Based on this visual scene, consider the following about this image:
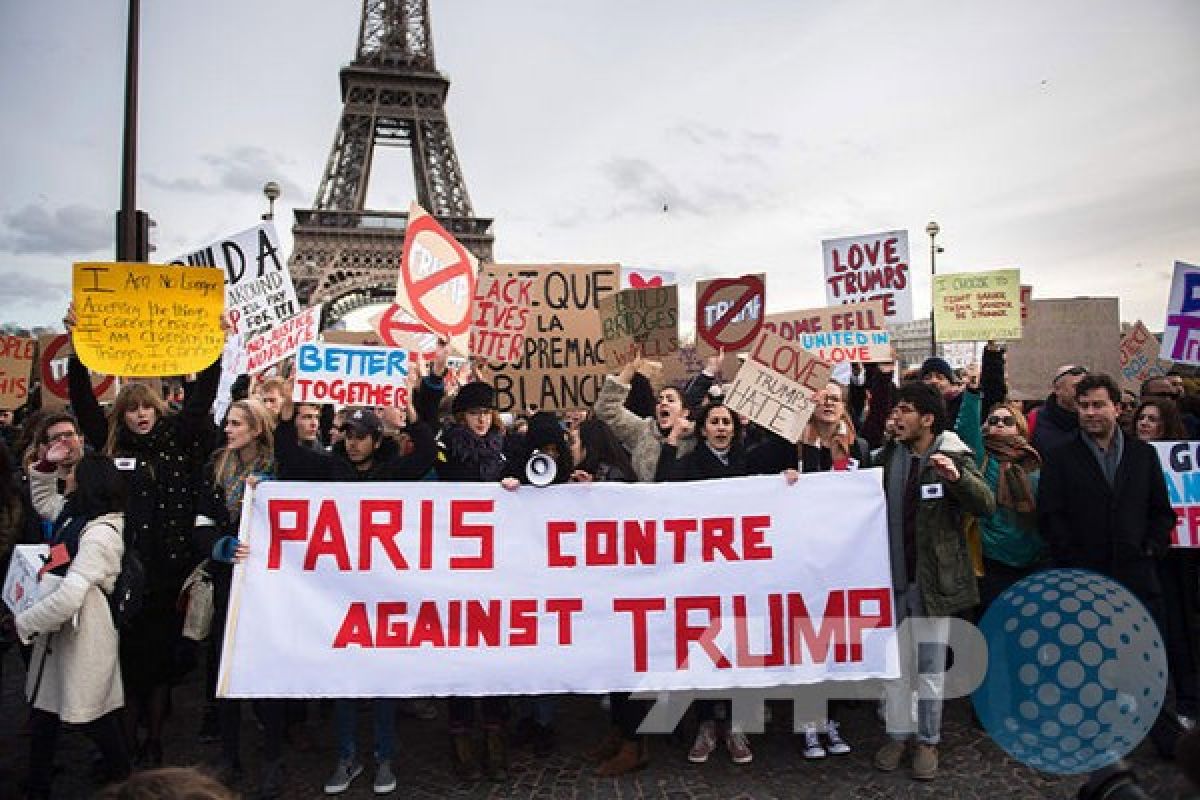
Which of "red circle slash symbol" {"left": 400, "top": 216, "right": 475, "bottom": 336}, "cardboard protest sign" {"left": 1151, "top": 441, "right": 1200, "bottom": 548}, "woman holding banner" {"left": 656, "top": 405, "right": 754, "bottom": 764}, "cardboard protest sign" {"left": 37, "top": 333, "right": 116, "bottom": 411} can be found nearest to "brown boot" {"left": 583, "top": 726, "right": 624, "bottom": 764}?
"woman holding banner" {"left": 656, "top": 405, "right": 754, "bottom": 764}

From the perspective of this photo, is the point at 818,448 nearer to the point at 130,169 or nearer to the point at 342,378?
the point at 342,378

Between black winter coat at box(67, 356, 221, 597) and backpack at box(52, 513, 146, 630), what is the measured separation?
0.29 m

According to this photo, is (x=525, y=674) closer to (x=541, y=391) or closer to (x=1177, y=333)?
(x=541, y=391)

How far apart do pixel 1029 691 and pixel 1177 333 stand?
6376 millimetres

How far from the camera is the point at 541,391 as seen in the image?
21.1 ft

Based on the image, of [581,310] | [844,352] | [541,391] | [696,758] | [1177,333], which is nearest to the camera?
[696,758]

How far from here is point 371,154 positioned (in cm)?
5122

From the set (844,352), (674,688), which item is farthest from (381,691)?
(844,352)

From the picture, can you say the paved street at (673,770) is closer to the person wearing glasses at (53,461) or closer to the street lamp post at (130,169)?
the person wearing glasses at (53,461)

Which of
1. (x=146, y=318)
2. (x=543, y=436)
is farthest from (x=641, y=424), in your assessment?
(x=146, y=318)

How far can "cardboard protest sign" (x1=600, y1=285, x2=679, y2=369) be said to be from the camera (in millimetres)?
6449

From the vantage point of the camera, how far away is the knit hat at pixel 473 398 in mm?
4852

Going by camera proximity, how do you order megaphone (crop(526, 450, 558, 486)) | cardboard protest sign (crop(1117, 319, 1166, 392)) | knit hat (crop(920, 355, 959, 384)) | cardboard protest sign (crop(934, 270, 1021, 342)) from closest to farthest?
megaphone (crop(526, 450, 558, 486)), knit hat (crop(920, 355, 959, 384)), cardboard protest sign (crop(934, 270, 1021, 342)), cardboard protest sign (crop(1117, 319, 1166, 392))

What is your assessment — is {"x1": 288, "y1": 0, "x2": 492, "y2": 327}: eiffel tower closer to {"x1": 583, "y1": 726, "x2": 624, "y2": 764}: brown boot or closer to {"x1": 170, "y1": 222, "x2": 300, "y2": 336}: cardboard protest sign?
{"x1": 170, "y1": 222, "x2": 300, "y2": 336}: cardboard protest sign
